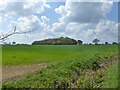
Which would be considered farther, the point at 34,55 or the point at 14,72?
the point at 34,55

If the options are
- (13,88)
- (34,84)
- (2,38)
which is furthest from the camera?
(34,84)

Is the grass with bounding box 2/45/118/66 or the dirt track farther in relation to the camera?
the grass with bounding box 2/45/118/66

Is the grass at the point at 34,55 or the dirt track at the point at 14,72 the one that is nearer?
the dirt track at the point at 14,72

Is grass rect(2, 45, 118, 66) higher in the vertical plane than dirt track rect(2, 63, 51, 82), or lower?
higher

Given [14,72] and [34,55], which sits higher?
[34,55]

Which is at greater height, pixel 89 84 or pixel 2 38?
pixel 2 38

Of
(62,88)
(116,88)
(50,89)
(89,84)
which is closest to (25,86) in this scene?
(50,89)

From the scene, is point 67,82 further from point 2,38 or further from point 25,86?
point 2,38

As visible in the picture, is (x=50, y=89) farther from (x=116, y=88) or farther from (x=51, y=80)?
(x=116, y=88)

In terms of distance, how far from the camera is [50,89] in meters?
4.82

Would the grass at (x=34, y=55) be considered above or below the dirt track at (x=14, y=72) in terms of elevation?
above

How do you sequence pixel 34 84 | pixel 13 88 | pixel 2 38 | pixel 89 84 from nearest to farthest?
pixel 2 38
pixel 13 88
pixel 34 84
pixel 89 84

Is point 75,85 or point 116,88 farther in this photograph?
point 75,85

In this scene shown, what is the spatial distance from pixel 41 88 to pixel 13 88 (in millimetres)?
1123
